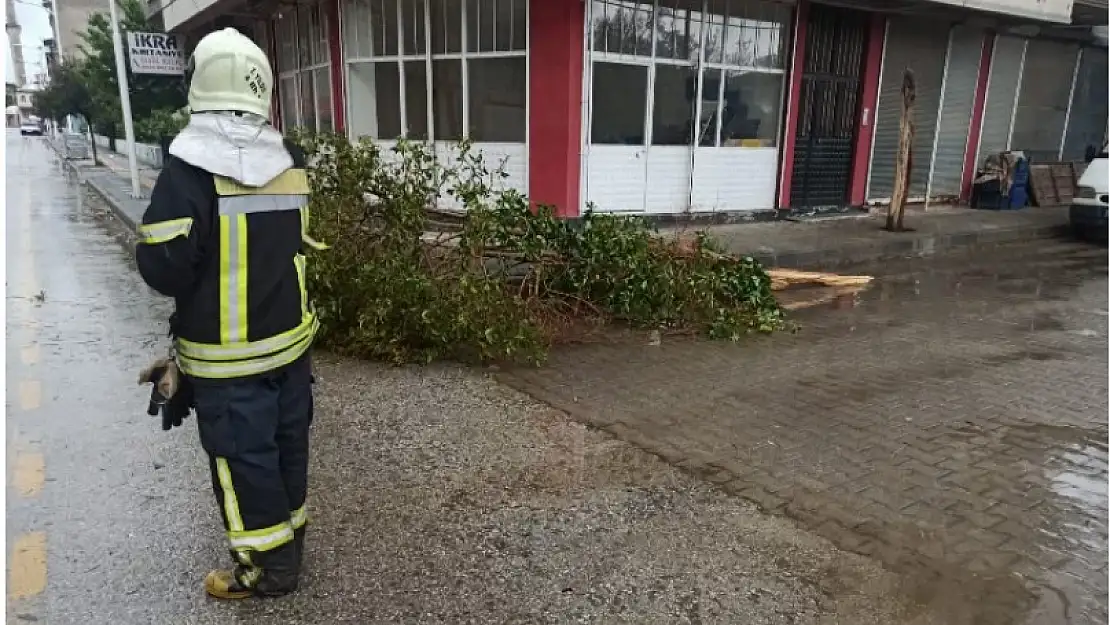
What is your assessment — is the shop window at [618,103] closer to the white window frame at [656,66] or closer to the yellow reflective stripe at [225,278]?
the white window frame at [656,66]

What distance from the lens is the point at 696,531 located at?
3.48 m

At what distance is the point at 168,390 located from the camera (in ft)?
8.77

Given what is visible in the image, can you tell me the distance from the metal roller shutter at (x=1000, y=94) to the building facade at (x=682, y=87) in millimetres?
43

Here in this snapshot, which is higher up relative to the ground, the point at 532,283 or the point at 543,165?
the point at 543,165

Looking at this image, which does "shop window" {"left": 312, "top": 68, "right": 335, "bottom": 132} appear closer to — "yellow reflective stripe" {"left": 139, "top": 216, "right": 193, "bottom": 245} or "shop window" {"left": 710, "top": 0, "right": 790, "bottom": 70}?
"shop window" {"left": 710, "top": 0, "right": 790, "bottom": 70}

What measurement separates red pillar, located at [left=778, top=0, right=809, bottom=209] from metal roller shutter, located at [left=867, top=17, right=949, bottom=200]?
2.38 meters

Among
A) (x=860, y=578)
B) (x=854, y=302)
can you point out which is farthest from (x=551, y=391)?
(x=854, y=302)

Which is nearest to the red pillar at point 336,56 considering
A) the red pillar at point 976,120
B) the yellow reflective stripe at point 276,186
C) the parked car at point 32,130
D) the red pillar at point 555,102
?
the red pillar at point 555,102

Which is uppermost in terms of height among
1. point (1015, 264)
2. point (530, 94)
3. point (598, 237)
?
point (530, 94)

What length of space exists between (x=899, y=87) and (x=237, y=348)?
48.3 ft

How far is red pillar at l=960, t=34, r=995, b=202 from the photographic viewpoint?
15695 millimetres

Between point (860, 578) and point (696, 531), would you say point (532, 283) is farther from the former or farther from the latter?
point (860, 578)

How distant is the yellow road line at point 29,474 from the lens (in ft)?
12.2

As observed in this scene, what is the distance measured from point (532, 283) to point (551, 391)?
1.60m
